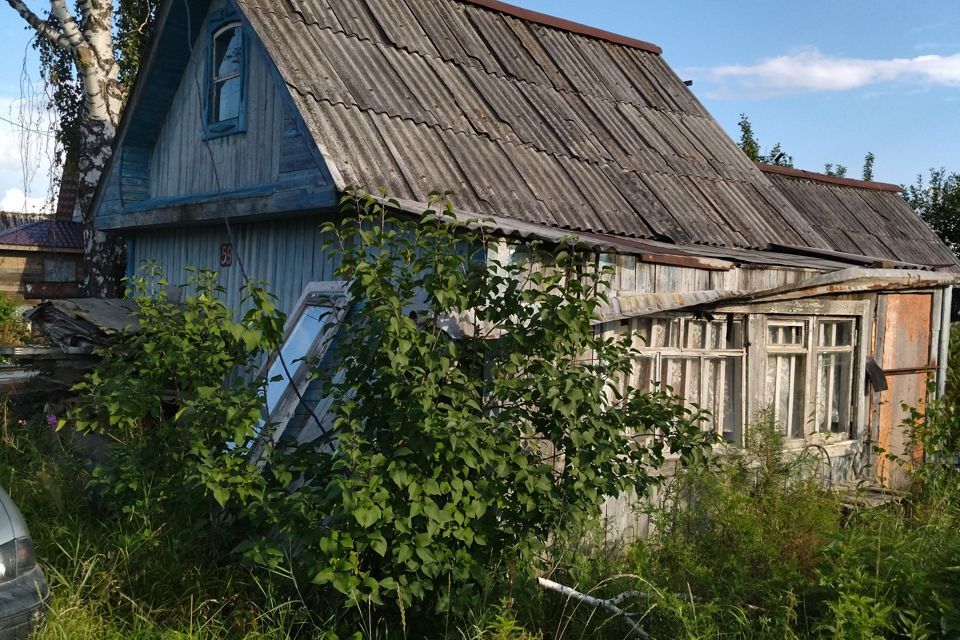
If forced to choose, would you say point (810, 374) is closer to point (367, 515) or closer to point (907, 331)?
point (907, 331)

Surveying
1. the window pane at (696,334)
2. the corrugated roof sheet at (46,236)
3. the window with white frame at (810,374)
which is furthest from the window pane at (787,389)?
the corrugated roof sheet at (46,236)

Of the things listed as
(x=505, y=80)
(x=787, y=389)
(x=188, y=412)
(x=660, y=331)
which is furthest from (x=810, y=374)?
(x=188, y=412)

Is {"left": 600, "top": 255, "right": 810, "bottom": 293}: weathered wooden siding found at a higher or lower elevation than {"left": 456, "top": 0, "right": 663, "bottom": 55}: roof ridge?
lower

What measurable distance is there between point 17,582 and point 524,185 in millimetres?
5062

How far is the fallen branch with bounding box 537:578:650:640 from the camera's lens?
4.31m

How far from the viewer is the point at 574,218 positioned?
7.52 m

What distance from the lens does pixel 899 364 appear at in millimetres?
8977

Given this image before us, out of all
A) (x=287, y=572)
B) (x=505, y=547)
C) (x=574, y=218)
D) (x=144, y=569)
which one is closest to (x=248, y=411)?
(x=287, y=572)

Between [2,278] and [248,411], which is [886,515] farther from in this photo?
[2,278]

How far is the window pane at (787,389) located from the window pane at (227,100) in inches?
216

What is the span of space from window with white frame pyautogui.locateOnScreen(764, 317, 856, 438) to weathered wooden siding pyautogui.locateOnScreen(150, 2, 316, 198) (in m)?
4.31

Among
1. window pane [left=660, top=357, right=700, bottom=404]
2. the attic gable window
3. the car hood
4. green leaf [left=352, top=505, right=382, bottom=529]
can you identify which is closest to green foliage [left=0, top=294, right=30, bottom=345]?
the attic gable window

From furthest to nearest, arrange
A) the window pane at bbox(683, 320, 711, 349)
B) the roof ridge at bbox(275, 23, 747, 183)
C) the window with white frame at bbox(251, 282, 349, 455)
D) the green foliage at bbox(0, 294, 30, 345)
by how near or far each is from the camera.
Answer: the green foliage at bbox(0, 294, 30, 345) < the roof ridge at bbox(275, 23, 747, 183) < the window pane at bbox(683, 320, 711, 349) < the window with white frame at bbox(251, 282, 349, 455)

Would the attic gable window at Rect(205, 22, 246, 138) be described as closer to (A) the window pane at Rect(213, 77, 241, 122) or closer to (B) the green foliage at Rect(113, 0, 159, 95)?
(A) the window pane at Rect(213, 77, 241, 122)
